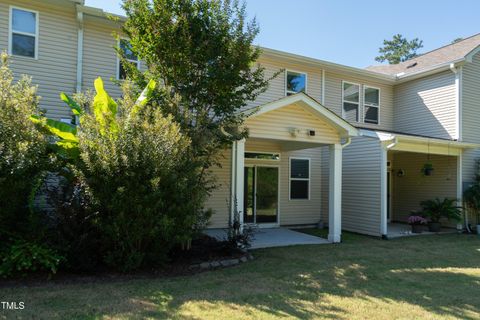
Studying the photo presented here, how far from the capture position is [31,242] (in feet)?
19.4

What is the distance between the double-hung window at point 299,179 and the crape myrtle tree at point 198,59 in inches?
219

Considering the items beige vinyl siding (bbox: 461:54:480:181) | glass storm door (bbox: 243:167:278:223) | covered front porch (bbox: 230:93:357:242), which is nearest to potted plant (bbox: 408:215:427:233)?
beige vinyl siding (bbox: 461:54:480:181)

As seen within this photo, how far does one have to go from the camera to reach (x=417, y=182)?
47.4ft

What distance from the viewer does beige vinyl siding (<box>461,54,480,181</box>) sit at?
13125 mm

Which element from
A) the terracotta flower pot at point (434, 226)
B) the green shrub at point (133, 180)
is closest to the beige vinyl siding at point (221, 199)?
the green shrub at point (133, 180)

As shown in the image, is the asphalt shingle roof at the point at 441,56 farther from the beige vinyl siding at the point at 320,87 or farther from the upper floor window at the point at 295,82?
the upper floor window at the point at 295,82

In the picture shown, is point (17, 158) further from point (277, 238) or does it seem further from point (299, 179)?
point (299, 179)

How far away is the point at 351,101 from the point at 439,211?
525 centimetres

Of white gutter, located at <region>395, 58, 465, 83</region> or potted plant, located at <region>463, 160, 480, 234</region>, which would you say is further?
white gutter, located at <region>395, 58, 465, 83</region>

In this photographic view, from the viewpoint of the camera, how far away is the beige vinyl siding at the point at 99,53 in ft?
32.5

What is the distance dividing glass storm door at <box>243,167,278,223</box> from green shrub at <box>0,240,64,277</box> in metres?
7.33

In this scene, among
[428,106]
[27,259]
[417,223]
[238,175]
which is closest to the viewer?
[27,259]

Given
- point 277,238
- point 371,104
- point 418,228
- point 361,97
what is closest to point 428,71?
point 371,104

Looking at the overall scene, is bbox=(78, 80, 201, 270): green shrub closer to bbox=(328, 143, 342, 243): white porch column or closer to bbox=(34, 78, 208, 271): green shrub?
bbox=(34, 78, 208, 271): green shrub
